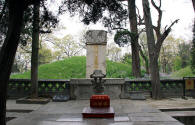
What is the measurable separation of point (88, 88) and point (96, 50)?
2.41 meters

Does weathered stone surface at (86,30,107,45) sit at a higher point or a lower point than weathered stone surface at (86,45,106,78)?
higher

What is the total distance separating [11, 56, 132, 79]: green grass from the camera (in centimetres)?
1798

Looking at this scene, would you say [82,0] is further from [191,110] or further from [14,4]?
[191,110]

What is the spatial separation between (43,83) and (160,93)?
6542 mm

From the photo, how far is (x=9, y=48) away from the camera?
3662mm

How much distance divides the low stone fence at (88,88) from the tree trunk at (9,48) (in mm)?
5709

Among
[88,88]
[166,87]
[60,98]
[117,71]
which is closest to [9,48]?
[60,98]

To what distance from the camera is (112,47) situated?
169 feet

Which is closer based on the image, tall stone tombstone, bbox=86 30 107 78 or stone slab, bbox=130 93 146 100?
stone slab, bbox=130 93 146 100

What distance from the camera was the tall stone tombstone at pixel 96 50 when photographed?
10.4 m

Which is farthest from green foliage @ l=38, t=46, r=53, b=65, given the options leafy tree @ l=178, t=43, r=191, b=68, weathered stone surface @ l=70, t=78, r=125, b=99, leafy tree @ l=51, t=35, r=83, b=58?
weathered stone surface @ l=70, t=78, r=125, b=99

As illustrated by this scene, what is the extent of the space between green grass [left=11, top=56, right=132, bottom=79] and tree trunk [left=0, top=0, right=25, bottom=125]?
46.1 feet

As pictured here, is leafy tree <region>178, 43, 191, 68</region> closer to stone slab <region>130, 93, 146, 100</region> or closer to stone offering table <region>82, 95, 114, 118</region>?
stone slab <region>130, 93, 146, 100</region>

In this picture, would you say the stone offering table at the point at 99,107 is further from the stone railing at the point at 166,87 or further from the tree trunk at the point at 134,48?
the tree trunk at the point at 134,48
